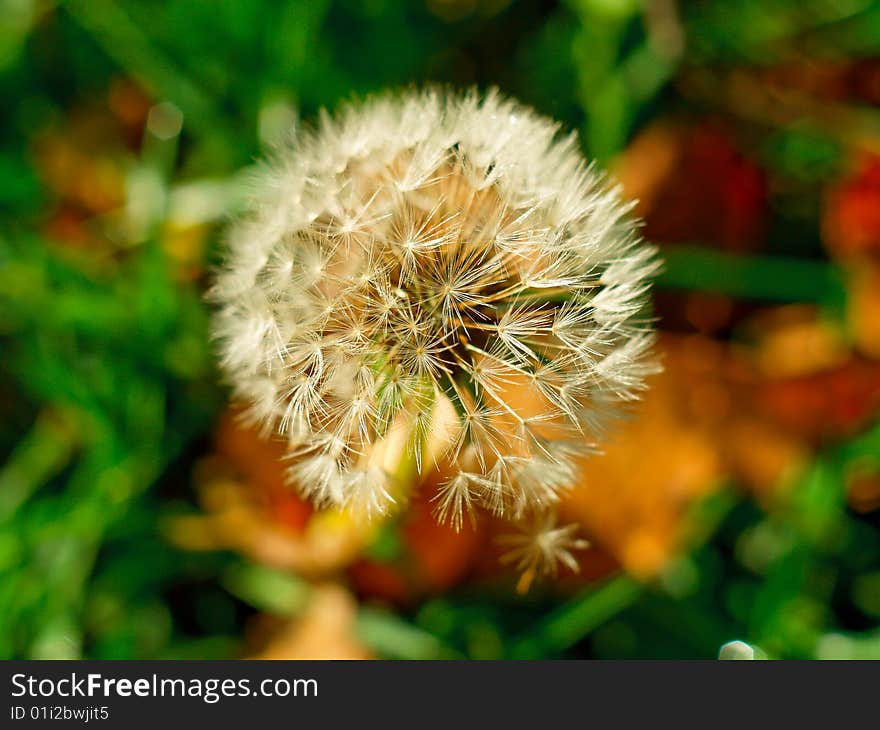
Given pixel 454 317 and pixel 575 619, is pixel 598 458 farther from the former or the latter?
pixel 454 317

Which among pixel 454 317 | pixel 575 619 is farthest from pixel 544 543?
pixel 575 619

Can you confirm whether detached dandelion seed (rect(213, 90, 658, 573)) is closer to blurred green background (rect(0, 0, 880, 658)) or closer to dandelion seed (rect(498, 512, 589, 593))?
dandelion seed (rect(498, 512, 589, 593))

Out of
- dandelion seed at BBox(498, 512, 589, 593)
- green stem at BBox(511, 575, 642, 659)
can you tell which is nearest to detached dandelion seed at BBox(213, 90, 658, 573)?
dandelion seed at BBox(498, 512, 589, 593)

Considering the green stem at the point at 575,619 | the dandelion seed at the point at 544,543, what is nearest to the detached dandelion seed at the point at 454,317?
the dandelion seed at the point at 544,543

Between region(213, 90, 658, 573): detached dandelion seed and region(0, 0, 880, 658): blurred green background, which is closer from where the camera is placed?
region(213, 90, 658, 573): detached dandelion seed

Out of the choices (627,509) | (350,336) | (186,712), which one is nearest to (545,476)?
(350,336)

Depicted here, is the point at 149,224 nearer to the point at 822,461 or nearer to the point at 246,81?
the point at 246,81

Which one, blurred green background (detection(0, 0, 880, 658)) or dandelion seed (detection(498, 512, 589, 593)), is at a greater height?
blurred green background (detection(0, 0, 880, 658))
